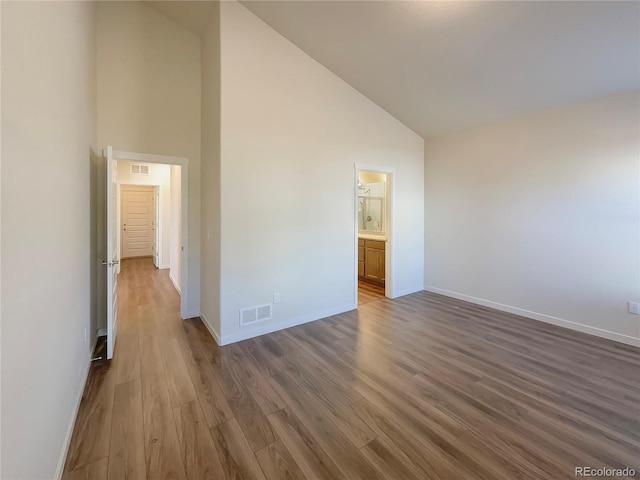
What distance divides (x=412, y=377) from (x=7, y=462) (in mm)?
2460

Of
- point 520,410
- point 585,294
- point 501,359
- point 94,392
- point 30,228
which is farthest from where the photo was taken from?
point 585,294

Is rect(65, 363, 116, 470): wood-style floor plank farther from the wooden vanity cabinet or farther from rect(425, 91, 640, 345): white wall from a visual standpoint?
rect(425, 91, 640, 345): white wall

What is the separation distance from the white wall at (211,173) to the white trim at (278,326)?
0.16 meters

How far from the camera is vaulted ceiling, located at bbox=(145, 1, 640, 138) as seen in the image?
7.97 feet

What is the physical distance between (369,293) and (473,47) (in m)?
3.74

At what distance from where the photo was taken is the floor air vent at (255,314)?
10.6 feet

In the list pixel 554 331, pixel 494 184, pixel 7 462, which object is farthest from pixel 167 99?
pixel 554 331

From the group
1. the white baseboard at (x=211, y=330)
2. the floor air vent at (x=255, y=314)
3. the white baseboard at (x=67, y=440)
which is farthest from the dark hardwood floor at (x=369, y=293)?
the white baseboard at (x=67, y=440)

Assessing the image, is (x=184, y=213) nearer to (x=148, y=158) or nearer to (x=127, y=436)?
(x=148, y=158)

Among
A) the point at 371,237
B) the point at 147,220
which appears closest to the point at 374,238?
the point at 371,237

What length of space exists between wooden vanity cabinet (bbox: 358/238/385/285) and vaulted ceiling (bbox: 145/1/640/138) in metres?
2.66

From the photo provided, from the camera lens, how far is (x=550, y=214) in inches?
144

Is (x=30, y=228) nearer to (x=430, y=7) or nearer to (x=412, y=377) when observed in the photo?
(x=412, y=377)

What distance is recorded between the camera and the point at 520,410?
2076 millimetres
